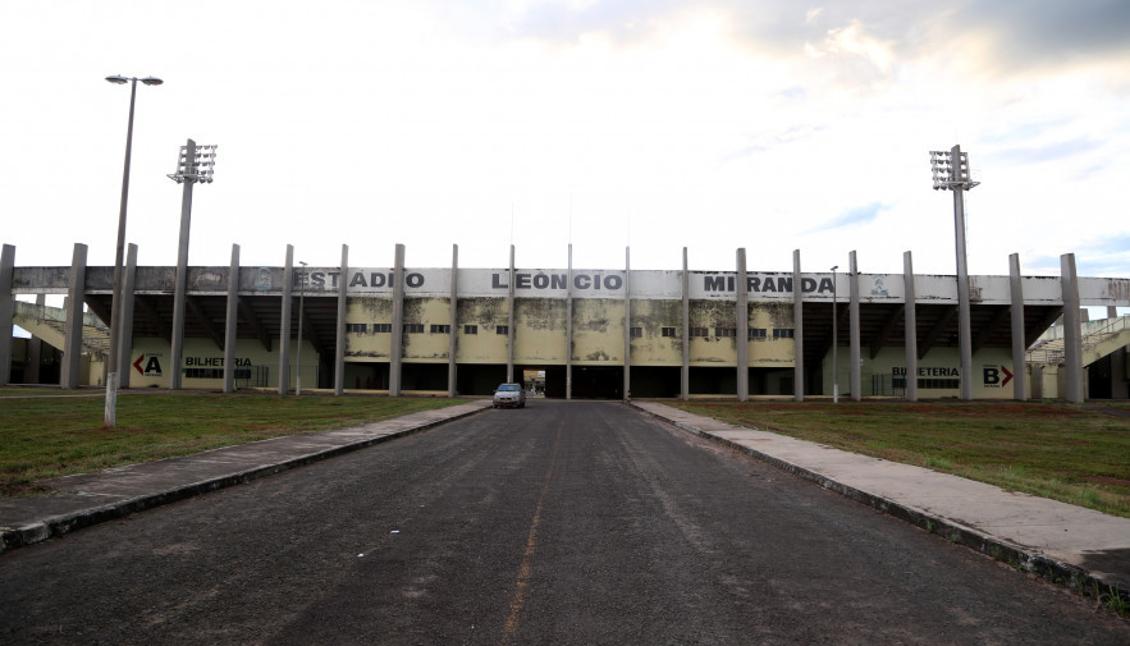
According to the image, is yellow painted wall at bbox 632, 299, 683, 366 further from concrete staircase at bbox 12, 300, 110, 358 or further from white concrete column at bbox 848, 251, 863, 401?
concrete staircase at bbox 12, 300, 110, 358

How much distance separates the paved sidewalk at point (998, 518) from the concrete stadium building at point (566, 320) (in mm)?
41179

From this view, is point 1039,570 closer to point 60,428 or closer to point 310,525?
point 310,525

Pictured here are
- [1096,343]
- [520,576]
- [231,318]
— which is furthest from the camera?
[1096,343]

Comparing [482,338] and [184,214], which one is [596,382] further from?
[184,214]

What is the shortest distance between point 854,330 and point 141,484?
2008 inches

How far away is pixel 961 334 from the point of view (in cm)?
5231

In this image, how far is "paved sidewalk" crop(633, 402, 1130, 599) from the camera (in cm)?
604

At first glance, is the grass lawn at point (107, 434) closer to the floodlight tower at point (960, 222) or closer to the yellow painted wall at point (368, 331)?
the yellow painted wall at point (368, 331)

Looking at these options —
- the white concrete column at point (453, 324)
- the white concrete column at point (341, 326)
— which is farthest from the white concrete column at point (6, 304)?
the white concrete column at point (453, 324)

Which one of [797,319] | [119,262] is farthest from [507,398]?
[797,319]

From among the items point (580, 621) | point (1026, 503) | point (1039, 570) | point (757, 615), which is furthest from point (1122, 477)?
point (580, 621)

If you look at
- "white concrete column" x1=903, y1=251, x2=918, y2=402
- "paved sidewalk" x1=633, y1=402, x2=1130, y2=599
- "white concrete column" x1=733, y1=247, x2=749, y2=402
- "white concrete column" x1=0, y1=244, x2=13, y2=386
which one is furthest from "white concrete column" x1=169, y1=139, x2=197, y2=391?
"white concrete column" x1=903, y1=251, x2=918, y2=402

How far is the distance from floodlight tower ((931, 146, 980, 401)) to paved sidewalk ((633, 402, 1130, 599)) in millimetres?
45307

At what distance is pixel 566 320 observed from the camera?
54.9 metres
